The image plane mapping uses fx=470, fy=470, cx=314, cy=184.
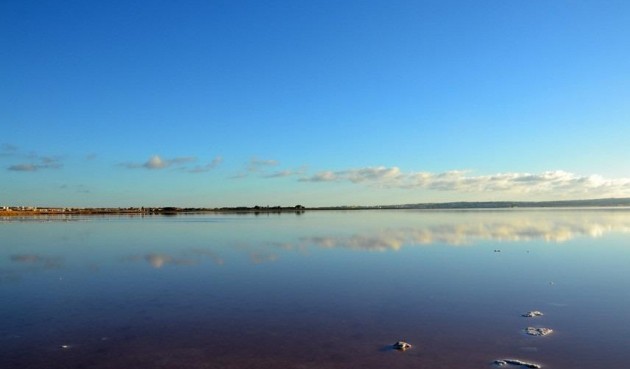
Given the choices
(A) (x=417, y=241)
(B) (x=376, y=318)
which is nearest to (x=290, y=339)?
(B) (x=376, y=318)

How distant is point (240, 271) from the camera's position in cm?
1541

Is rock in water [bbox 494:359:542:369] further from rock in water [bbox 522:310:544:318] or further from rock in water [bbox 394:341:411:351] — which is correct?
rock in water [bbox 522:310:544:318]

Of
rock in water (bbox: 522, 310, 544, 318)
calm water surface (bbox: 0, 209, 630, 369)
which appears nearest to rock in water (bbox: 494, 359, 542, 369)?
calm water surface (bbox: 0, 209, 630, 369)

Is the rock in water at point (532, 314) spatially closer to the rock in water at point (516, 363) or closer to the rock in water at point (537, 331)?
the rock in water at point (537, 331)

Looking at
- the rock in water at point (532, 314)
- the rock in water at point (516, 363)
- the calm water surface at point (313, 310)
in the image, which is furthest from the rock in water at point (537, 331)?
the rock in water at point (516, 363)

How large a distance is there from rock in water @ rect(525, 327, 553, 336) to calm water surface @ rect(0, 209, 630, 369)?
138mm

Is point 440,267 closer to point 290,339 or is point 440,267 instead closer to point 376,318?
point 376,318

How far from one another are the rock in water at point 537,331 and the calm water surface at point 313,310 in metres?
0.14

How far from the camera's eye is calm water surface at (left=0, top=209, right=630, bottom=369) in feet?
23.9

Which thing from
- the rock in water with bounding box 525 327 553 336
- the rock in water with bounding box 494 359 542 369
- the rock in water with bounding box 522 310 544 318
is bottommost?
the rock in water with bounding box 494 359 542 369

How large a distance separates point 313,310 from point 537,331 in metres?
4.37

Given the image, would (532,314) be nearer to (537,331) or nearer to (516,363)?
(537,331)

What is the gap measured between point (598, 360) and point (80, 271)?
1491cm

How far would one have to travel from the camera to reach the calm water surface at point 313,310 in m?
7.29
